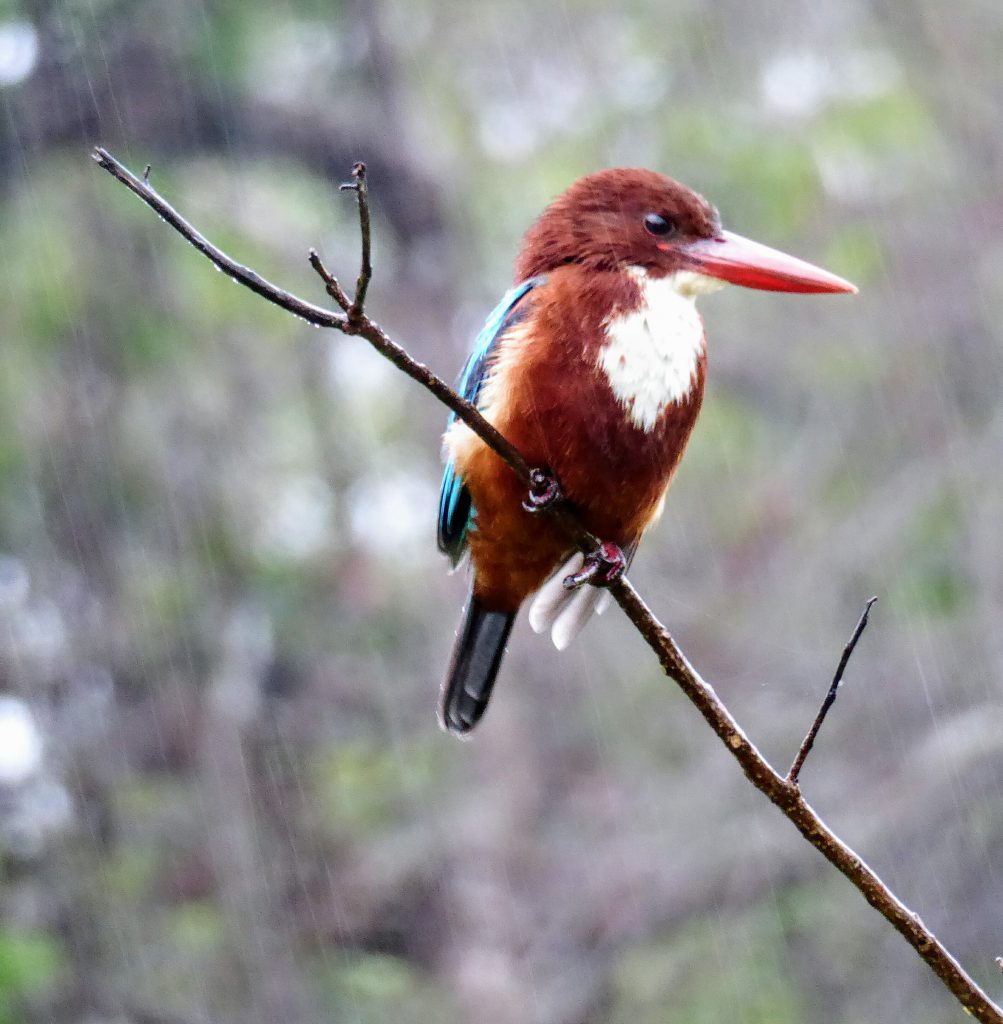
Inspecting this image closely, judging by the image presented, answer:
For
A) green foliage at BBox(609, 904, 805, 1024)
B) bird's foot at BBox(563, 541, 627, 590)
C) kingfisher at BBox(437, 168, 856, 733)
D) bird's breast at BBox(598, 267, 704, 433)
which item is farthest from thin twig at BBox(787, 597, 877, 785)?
green foliage at BBox(609, 904, 805, 1024)

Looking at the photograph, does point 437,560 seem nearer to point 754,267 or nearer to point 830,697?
point 754,267

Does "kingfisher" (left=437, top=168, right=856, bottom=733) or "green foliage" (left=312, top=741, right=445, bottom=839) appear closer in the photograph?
"kingfisher" (left=437, top=168, right=856, bottom=733)

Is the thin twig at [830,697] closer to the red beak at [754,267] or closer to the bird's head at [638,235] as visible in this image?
the red beak at [754,267]

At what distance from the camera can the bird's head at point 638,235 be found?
2482mm

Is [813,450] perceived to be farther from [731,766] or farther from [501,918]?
[501,918]

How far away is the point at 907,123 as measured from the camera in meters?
5.89

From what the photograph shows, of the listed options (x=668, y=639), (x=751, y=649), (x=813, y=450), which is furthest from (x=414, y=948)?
(x=668, y=639)

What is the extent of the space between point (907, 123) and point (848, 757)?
2711 millimetres

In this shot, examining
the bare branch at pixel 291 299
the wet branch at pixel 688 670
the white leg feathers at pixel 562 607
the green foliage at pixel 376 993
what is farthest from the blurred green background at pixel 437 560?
the bare branch at pixel 291 299

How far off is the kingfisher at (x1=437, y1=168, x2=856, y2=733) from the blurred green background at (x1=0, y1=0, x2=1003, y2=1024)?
292cm

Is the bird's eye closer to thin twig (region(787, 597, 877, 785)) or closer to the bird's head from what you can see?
the bird's head

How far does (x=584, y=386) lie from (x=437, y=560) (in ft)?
13.8

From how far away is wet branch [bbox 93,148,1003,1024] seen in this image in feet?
4.94

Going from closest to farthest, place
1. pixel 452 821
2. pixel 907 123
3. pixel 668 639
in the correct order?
pixel 668 639, pixel 907 123, pixel 452 821
